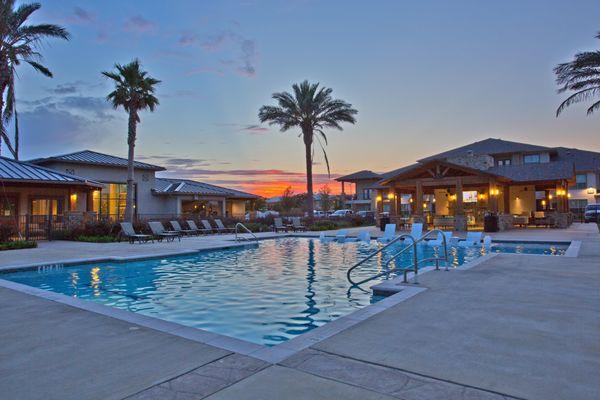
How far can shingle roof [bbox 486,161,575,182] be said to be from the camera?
26323 mm

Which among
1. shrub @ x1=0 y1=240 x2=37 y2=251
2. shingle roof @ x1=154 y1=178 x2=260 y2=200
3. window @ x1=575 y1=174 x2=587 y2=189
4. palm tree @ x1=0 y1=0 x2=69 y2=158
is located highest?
palm tree @ x1=0 y1=0 x2=69 y2=158

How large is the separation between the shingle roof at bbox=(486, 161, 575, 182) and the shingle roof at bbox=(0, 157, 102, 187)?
1031 inches

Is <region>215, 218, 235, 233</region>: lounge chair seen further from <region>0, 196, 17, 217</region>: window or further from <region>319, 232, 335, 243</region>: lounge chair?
<region>0, 196, 17, 217</region>: window

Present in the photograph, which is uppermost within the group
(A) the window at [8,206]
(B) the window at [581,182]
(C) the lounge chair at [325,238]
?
(B) the window at [581,182]

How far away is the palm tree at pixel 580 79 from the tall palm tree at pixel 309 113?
518 inches

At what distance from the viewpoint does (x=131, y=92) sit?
22594 millimetres

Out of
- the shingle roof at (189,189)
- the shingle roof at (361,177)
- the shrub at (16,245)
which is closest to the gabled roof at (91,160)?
the shingle roof at (189,189)

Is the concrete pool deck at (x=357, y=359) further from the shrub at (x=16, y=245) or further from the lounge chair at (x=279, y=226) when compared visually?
the lounge chair at (x=279, y=226)

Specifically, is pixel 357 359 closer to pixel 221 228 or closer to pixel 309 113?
pixel 221 228

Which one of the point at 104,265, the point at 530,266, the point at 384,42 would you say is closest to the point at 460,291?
the point at 530,266

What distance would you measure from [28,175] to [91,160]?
7.21 m

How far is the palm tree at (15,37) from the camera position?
18.1 m

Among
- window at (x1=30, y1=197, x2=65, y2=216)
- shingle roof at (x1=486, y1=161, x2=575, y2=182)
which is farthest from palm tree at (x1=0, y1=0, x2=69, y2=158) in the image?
shingle roof at (x1=486, y1=161, x2=575, y2=182)

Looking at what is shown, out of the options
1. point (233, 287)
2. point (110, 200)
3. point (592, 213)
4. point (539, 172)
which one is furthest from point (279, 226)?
point (592, 213)
